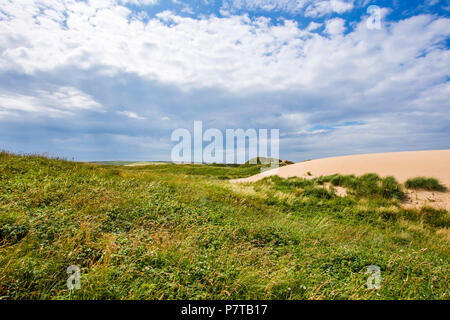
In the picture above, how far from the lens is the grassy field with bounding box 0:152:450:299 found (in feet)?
10.8

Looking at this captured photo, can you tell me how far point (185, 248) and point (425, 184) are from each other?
618 inches

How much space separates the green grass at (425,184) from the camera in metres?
12.4

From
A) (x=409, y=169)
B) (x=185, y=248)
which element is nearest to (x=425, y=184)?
(x=409, y=169)

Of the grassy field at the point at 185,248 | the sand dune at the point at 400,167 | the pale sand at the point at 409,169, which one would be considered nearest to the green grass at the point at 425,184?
the pale sand at the point at 409,169

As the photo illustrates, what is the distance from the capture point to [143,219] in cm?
638

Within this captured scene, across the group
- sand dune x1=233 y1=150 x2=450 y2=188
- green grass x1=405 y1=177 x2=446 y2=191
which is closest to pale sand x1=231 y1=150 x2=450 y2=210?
sand dune x1=233 y1=150 x2=450 y2=188

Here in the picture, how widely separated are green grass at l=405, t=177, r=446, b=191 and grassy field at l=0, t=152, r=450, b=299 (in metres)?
3.07

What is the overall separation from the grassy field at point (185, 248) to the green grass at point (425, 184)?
3067 mm

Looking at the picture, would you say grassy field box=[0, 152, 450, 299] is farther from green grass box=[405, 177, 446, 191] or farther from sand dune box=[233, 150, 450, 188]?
sand dune box=[233, 150, 450, 188]

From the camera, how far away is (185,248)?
4.51 m

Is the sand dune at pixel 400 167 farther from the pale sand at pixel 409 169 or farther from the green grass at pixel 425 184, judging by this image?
the green grass at pixel 425 184

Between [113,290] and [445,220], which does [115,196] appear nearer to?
[113,290]
